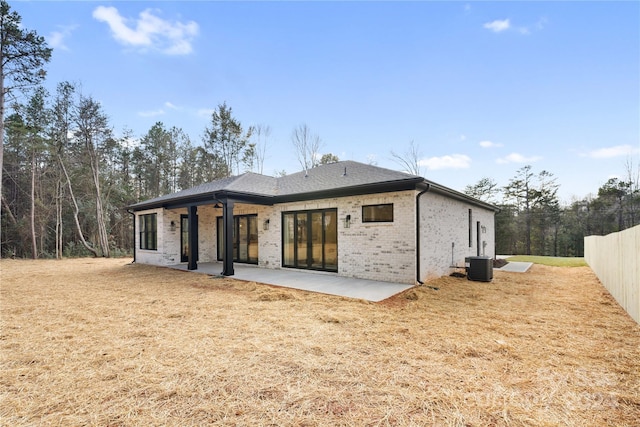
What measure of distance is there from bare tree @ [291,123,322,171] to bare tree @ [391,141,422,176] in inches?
241

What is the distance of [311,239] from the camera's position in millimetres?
9344

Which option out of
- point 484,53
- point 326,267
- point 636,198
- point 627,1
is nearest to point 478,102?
point 484,53

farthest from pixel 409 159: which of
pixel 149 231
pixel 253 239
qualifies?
pixel 149 231

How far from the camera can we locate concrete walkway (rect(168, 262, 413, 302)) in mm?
6492

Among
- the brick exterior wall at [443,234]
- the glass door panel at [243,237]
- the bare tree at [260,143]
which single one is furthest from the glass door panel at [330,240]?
the bare tree at [260,143]

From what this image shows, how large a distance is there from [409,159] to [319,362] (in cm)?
2135

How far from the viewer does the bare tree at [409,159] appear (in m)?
22.4

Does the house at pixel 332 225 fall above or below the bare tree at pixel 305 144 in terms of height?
below

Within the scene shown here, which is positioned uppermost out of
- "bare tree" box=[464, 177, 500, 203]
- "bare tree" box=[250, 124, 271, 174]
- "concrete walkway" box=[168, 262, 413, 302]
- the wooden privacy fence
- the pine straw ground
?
"bare tree" box=[250, 124, 271, 174]

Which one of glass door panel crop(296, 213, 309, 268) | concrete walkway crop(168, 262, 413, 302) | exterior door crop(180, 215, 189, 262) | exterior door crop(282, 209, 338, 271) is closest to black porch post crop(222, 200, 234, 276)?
concrete walkway crop(168, 262, 413, 302)

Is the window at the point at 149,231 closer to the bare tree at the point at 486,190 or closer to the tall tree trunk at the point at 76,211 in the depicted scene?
the tall tree trunk at the point at 76,211

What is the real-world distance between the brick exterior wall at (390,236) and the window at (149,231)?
4.11 metres

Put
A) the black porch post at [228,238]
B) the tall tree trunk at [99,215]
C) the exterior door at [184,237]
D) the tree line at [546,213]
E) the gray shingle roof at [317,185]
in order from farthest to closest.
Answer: the tree line at [546,213] → the tall tree trunk at [99,215] → the exterior door at [184,237] → the black porch post at [228,238] → the gray shingle roof at [317,185]

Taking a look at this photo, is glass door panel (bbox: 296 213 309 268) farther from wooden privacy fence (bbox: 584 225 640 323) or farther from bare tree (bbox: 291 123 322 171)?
bare tree (bbox: 291 123 322 171)
